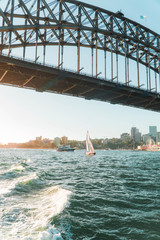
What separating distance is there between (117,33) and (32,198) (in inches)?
2020

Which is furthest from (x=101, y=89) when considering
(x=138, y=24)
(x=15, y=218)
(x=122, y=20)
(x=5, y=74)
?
(x=15, y=218)

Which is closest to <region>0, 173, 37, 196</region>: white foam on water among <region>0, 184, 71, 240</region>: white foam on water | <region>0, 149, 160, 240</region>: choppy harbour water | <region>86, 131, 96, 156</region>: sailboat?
<region>0, 149, 160, 240</region>: choppy harbour water

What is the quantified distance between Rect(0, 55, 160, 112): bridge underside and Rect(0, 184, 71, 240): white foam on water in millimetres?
25289

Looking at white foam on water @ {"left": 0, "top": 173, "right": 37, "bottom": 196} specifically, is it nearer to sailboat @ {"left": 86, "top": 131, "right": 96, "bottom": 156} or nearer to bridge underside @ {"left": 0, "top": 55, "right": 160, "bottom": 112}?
bridge underside @ {"left": 0, "top": 55, "right": 160, "bottom": 112}

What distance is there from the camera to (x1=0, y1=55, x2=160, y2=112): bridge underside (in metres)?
31.5

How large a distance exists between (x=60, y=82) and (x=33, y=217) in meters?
33.3

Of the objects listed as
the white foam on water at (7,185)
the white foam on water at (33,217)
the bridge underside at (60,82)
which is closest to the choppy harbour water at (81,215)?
the white foam on water at (33,217)

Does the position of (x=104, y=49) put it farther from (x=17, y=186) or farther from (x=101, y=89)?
Answer: (x=17, y=186)

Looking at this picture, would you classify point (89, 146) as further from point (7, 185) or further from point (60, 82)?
point (7, 185)

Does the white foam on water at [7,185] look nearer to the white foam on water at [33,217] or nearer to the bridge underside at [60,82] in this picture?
the white foam on water at [33,217]

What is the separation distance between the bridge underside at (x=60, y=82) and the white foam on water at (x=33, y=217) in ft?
83.0

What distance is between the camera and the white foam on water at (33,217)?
5.31m

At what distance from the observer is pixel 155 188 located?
10836 mm

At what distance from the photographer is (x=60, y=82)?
38000mm
